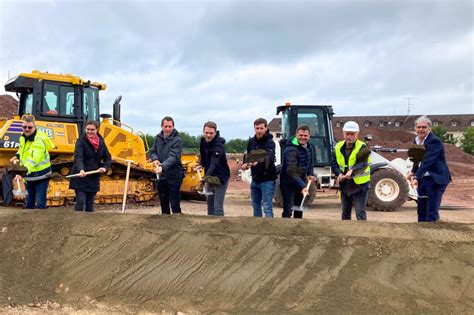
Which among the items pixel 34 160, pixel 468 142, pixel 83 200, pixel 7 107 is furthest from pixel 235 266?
pixel 468 142

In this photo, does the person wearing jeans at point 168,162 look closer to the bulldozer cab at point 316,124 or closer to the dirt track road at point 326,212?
the dirt track road at point 326,212

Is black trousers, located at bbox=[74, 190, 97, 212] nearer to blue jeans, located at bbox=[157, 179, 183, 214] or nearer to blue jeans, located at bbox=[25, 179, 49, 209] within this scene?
blue jeans, located at bbox=[25, 179, 49, 209]

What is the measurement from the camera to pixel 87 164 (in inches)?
227

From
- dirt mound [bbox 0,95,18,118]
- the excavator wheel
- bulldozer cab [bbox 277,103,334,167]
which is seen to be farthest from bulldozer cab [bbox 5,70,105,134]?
dirt mound [bbox 0,95,18,118]

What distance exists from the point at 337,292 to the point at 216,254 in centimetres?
115

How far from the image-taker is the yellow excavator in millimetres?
8961

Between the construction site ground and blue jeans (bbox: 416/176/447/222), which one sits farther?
blue jeans (bbox: 416/176/447/222)

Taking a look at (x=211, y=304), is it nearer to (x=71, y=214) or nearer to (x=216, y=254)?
(x=216, y=254)

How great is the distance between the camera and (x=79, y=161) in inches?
Answer: 222

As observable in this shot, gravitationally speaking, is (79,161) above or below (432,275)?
above

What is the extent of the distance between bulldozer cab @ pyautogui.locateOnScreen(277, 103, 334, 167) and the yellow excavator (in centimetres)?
359

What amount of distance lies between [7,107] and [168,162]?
21635 millimetres

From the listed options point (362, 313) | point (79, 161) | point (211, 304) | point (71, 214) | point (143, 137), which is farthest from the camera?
point (143, 137)

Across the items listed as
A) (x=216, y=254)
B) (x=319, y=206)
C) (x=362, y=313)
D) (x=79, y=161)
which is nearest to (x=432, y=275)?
(x=362, y=313)
